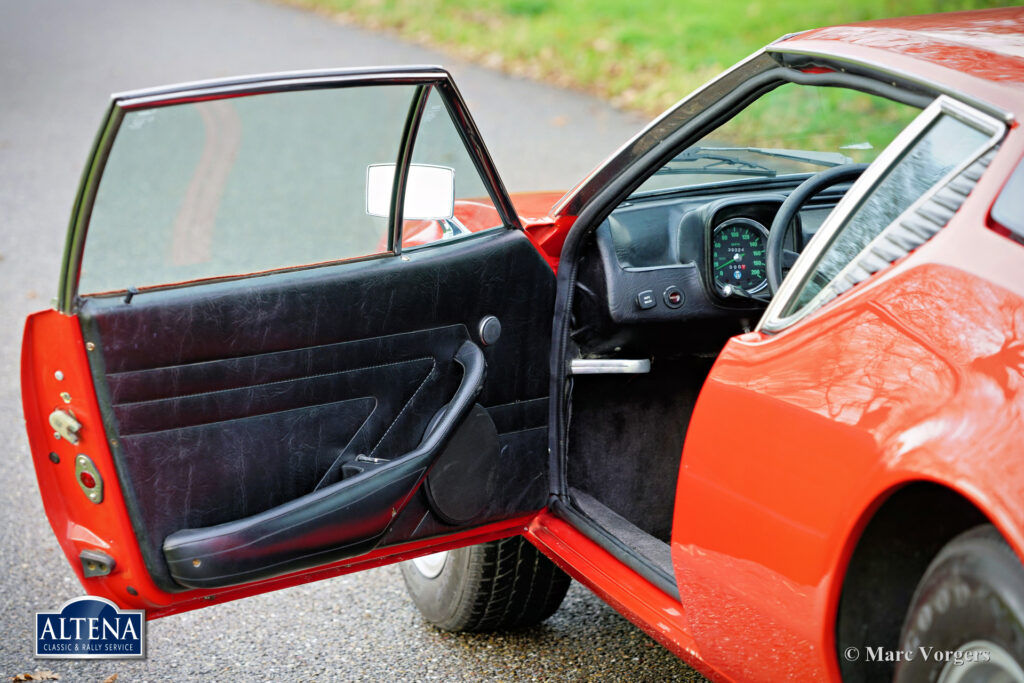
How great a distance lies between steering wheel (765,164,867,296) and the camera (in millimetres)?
2603

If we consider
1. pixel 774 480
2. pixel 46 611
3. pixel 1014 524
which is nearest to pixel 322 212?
pixel 46 611

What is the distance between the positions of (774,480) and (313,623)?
1956mm

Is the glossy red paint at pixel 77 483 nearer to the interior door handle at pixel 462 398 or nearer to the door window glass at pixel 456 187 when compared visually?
the interior door handle at pixel 462 398

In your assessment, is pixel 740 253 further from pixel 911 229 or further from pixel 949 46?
Result: pixel 911 229

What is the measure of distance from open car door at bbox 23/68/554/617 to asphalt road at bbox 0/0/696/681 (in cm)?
65

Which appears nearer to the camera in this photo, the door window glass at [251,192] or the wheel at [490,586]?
the wheel at [490,586]

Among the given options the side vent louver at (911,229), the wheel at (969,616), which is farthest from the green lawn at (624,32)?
the wheel at (969,616)

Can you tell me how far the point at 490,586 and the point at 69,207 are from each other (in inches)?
250

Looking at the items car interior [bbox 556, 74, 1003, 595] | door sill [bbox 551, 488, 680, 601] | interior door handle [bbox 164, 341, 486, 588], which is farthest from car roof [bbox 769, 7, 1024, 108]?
door sill [bbox 551, 488, 680, 601]

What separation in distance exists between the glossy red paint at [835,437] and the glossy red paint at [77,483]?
2.95ft

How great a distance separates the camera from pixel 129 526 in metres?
2.40

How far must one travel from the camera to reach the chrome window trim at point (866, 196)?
189 cm

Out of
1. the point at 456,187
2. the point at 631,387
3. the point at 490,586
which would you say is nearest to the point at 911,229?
the point at 456,187

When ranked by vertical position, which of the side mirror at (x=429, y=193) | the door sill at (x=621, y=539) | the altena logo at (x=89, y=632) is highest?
the side mirror at (x=429, y=193)
